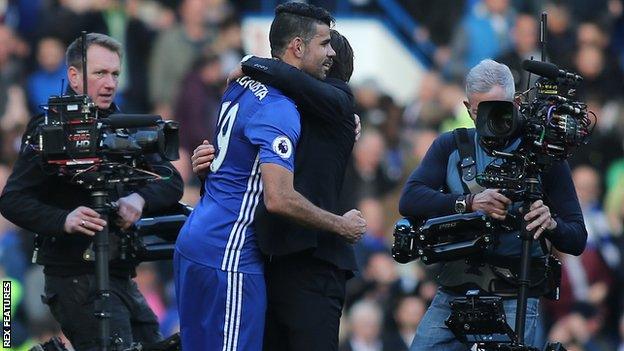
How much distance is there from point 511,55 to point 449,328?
581cm

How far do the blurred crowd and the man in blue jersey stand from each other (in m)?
5.13

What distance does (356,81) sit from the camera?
41.3 ft

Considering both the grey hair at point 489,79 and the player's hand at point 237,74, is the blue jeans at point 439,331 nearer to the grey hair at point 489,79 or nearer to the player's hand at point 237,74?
the grey hair at point 489,79

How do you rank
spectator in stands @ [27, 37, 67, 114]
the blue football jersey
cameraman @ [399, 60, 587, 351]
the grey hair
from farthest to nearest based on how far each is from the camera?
spectator in stands @ [27, 37, 67, 114]
the grey hair
cameraman @ [399, 60, 587, 351]
the blue football jersey

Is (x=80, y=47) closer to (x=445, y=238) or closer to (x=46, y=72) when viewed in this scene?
(x=445, y=238)

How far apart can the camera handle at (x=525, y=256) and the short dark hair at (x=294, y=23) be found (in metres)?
1.15

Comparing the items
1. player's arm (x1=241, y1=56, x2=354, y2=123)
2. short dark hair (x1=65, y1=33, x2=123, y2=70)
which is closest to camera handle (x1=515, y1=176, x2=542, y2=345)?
player's arm (x1=241, y1=56, x2=354, y2=123)

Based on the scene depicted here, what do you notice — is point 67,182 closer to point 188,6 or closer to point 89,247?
point 89,247

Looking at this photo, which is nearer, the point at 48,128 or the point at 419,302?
the point at 48,128

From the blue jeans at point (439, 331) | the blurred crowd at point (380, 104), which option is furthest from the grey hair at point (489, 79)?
the blurred crowd at point (380, 104)

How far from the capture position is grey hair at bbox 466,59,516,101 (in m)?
7.14

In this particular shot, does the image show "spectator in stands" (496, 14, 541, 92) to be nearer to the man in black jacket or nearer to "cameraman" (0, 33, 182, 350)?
"cameraman" (0, 33, 182, 350)

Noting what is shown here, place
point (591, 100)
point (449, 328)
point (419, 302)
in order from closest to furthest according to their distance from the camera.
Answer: point (449, 328) → point (419, 302) → point (591, 100)

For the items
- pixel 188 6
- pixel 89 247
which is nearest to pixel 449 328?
pixel 89 247
